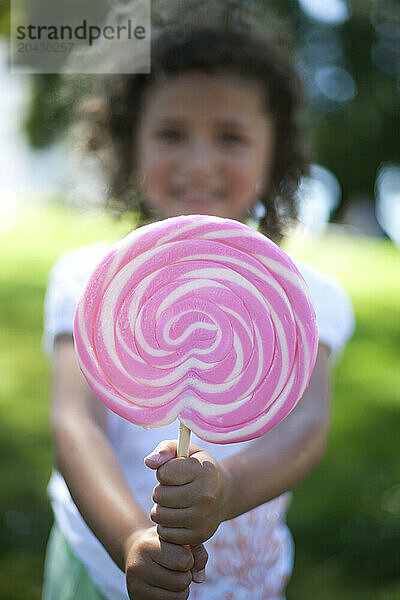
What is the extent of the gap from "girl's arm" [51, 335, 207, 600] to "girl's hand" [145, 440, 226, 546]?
0.02m

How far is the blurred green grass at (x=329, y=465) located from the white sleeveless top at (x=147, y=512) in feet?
2.11

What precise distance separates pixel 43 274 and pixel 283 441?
516 cm

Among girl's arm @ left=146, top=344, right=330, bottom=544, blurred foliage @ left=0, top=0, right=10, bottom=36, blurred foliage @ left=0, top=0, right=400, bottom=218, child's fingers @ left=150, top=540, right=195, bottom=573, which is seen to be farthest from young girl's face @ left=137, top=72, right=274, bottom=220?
blurred foliage @ left=0, top=0, right=400, bottom=218

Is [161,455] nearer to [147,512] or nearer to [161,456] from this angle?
[161,456]

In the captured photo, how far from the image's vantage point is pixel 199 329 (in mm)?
943

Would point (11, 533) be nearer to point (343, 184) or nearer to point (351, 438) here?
point (351, 438)

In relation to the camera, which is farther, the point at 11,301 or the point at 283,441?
the point at 11,301

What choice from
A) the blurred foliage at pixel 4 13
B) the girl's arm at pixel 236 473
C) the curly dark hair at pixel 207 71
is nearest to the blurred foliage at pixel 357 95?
the blurred foliage at pixel 4 13

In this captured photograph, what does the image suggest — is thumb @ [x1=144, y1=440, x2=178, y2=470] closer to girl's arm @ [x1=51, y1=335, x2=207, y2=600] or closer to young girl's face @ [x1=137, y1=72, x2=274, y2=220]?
girl's arm @ [x1=51, y1=335, x2=207, y2=600]

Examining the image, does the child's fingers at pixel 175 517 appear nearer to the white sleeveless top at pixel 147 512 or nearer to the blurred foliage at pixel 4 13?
the white sleeveless top at pixel 147 512

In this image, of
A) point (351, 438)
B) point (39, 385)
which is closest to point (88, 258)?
point (351, 438)

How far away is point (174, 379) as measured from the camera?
3.05 ft

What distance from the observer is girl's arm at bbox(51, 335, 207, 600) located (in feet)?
2.93

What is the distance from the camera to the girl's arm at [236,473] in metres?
0.87
